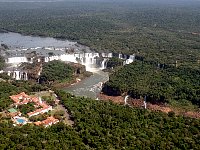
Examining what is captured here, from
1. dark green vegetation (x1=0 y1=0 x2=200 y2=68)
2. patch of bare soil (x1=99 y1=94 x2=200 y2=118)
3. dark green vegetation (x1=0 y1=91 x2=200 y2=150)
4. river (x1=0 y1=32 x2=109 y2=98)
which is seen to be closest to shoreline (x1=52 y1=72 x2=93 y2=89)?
river (x1=0 y1=32 x2=109 y2=98)

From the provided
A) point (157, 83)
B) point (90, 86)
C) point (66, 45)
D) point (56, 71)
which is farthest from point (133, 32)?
point (157, 83)

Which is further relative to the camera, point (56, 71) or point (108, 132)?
point (56, 71)

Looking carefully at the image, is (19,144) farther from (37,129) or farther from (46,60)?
(46,60)

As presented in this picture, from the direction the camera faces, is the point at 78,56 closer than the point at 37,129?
No

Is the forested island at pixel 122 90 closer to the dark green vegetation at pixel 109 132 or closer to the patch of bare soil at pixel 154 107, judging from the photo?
the dark green vegetation at pixel 109 132

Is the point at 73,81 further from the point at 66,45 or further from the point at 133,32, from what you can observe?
the point at 133,32

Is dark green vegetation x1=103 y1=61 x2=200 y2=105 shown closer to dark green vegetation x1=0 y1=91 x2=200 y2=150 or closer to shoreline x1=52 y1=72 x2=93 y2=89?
shoreline x1=52 y1=72 x2=93 y2=89

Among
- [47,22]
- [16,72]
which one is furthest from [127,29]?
[16,72]
